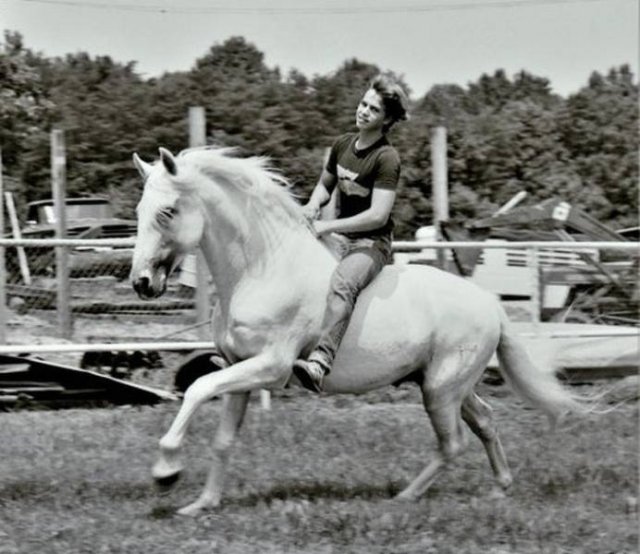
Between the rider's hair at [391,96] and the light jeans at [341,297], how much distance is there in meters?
0.75

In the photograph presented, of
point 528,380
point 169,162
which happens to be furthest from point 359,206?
point 528,380

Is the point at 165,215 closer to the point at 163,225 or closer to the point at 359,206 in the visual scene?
the point at 163,225

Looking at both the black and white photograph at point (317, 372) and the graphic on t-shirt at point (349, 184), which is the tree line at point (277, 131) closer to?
the black and white photograph at point (317, 372)

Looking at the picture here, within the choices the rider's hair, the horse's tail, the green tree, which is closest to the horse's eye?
the rider's hair

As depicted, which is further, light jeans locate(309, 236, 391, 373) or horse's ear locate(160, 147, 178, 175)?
light jeans locate(309, 236, 391, 373)

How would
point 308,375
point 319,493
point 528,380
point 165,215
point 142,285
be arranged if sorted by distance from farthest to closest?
1. point 528,380
2. point 319,493
3. point 308,375
4. point 165,215
5. point 142,285

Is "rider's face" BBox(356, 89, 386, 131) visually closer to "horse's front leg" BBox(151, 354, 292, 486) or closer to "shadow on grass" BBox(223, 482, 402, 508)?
"horse's front leg" BBox(151, 354, 292, 486)

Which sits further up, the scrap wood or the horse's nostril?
the horse's nostril

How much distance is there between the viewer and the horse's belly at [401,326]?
651 centimetres

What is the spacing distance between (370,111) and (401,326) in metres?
1.19

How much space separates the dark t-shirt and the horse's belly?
35cm

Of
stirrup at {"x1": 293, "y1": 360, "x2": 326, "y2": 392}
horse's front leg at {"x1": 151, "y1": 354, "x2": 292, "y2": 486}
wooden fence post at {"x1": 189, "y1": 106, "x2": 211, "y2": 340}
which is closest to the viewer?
horse's front leg at {"x1": 151, "y1": 354, "x2": 292, "y2": 486}

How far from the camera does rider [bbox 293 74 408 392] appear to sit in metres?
6.27

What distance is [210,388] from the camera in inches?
235
